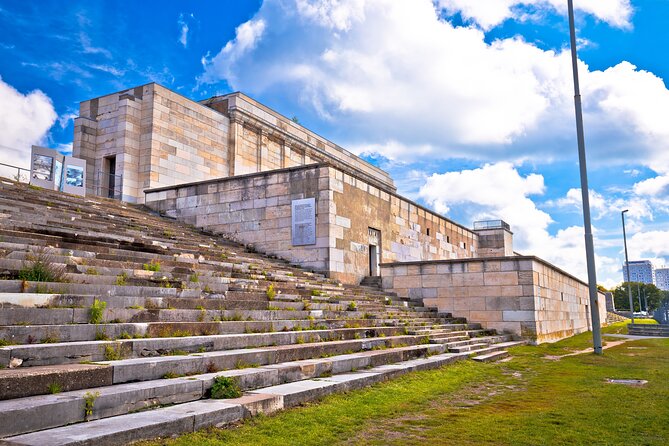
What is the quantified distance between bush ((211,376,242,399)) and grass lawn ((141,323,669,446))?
0.54 m

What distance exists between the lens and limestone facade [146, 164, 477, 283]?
57.0 feet

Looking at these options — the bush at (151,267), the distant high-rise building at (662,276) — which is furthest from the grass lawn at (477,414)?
the distant high-rise building at (662,276)

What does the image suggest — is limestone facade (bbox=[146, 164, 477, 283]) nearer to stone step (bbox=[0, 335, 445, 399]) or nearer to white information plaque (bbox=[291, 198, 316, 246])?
white information plaque (bbox=[291, 198, 316, 246])

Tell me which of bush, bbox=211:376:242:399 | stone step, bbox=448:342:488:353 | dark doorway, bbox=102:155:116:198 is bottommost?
stone step, bbox=448:342:488:353

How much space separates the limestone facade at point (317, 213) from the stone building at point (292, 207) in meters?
0.04

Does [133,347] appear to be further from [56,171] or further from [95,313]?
[56,171]

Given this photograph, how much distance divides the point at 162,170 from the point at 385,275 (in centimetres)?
1124

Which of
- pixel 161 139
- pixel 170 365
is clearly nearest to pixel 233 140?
pixel 161 139

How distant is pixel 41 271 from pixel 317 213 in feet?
36.8

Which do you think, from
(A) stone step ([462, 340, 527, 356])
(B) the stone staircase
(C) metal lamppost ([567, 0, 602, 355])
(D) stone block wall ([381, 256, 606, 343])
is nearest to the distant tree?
(D) stone block wall ([381, 256, 606, 343])

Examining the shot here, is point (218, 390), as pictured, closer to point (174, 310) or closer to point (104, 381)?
point (104, 381)

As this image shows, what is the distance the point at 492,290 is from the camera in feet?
54.1

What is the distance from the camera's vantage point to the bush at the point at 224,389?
5652mm

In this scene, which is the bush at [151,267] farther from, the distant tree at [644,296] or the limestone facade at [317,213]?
the distant tree at [644,296]
